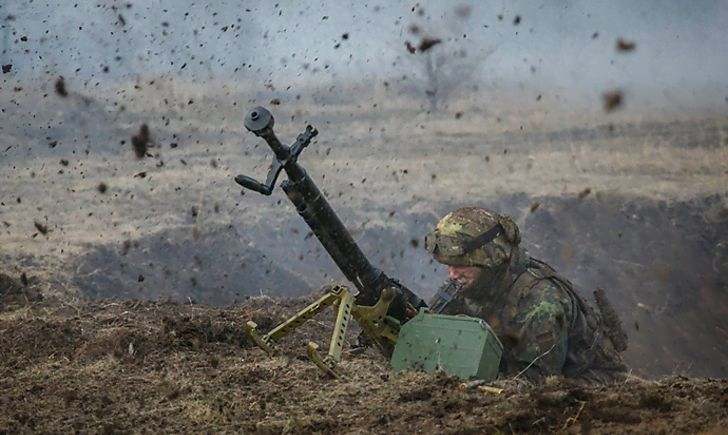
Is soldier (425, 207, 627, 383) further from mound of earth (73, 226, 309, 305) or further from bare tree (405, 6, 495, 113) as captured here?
bare tree (405, 6, 495, 113)

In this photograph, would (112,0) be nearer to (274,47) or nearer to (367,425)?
(274,47)

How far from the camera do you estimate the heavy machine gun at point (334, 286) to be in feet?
22.8

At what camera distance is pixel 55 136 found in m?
20.9

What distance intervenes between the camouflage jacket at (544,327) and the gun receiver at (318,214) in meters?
0.69

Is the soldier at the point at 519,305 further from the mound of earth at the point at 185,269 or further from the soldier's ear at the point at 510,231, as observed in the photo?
the mound of earth at the point at 185,269

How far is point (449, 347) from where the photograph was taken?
24.0 feet

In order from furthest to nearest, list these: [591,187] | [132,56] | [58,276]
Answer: [132,56], [591,187], [58,276]

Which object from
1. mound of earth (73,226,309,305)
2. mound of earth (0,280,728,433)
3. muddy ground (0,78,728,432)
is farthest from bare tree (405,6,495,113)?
mound of earth (0,280,728,433)

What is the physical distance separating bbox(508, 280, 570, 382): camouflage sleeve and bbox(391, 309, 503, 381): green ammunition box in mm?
458

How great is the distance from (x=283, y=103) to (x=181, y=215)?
735cm

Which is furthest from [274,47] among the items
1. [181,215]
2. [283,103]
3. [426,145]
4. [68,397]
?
[68,397]

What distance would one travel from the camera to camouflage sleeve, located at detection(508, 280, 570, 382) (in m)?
7.76

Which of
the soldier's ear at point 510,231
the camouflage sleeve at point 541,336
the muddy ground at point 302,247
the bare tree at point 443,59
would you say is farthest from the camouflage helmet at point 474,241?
the bare tree at point 443,59

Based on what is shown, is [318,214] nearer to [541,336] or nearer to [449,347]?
[449,347]
